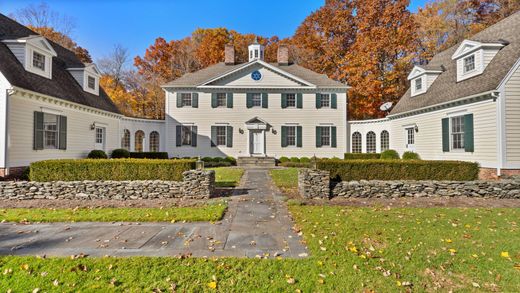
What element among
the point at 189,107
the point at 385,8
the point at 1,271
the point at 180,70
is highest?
the point at 385,8

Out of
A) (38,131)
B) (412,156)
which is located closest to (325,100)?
(412,156)

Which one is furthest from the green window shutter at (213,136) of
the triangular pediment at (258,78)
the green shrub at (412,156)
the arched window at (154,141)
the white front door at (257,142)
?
the green shrub at (412,156)

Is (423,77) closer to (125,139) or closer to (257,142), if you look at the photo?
(257,142)

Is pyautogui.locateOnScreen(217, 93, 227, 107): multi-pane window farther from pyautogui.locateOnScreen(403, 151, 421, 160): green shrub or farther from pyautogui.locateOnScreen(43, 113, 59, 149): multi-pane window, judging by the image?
pyautogui.locateOnScreen(403, 151, 421, 160): green shrub

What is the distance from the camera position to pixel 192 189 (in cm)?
794

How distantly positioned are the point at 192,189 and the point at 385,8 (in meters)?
26.6

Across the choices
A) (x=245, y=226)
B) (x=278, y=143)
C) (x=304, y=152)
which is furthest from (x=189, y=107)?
(x=245, y=226)

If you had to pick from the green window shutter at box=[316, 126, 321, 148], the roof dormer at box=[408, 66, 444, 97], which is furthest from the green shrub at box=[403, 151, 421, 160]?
the green window shutter at box=[316, 126, 321, 148]

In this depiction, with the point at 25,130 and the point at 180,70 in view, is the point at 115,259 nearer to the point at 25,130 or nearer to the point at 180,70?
the point at 25,130

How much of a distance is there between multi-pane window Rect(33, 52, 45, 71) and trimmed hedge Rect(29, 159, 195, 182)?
19.1 ft

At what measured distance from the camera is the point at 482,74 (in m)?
11.1

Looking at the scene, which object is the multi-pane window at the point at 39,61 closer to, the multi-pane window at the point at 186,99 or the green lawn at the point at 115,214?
the green lawn at the point at 115,214

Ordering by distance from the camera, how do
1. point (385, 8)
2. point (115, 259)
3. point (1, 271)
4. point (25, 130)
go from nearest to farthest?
1. point (1, 271)
2. point (115, 259)
3. point (25, 130)
4. point (385, 8)

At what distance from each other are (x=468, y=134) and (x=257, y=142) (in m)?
13.4
